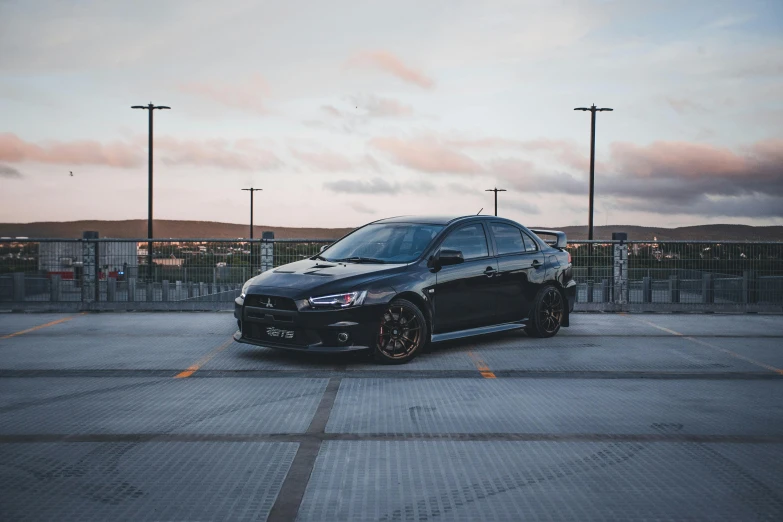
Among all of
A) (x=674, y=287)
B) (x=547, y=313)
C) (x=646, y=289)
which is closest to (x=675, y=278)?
(x=674, y=287)

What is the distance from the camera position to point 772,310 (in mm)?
15242

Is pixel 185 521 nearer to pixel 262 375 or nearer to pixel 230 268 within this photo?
pixel 262 375

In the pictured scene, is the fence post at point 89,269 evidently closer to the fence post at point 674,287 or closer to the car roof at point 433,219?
the car roof at point 433,219

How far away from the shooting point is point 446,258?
9.08 metres

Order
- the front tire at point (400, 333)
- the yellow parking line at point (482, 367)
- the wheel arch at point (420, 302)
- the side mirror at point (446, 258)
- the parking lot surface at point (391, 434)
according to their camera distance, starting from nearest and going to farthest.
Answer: the parking lot surface at point (391, 434), the yellow parking line at point (482, 367), the front tire at point (400, 333), the wheel arch at point (420, 302), the side mirror at point (446, 258)

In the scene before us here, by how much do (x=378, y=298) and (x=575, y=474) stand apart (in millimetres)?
4119

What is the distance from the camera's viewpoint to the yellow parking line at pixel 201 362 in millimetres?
7979

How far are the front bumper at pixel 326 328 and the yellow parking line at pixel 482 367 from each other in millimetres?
1192

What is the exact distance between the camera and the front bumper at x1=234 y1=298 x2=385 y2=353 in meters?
8.32

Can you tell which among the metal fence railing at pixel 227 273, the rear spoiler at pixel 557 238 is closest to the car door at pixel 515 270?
the rear spoiler at pixel 557 238

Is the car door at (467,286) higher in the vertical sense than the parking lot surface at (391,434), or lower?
higher

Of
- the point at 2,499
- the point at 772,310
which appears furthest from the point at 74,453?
the point at 772,310

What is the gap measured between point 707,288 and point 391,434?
11.4 meters

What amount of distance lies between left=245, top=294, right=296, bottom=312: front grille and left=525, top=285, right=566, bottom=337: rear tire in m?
3.66
